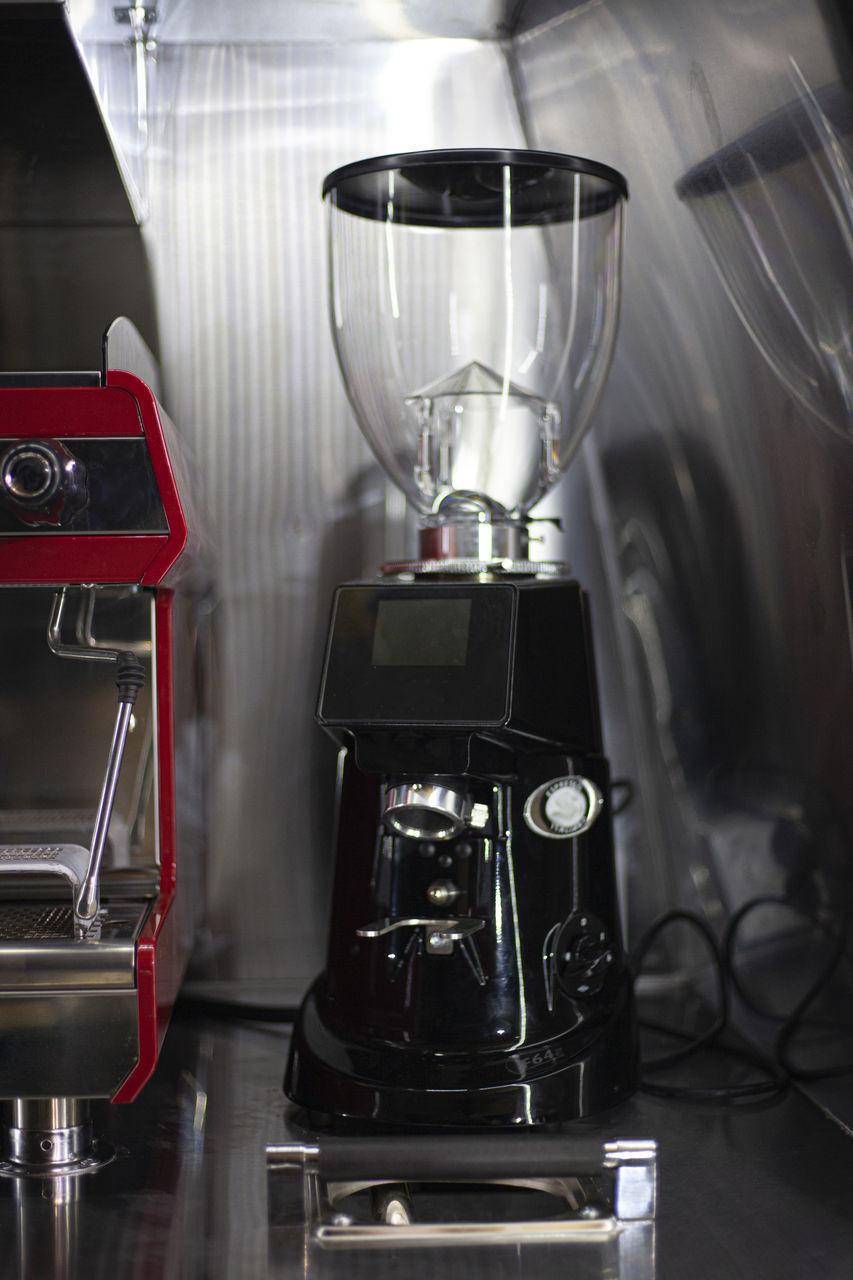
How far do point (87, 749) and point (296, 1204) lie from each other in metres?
0.36

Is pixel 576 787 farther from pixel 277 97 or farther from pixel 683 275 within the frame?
pixel 277 97

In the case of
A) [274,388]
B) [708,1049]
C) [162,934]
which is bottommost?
[708,1049]

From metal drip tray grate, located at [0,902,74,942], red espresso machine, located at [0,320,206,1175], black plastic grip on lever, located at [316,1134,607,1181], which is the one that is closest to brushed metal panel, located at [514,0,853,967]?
black plastic grip on lever, located at [316,1134,607,1181]

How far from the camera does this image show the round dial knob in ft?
2.46

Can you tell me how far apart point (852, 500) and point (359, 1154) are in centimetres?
51

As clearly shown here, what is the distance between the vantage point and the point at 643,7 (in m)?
0.91

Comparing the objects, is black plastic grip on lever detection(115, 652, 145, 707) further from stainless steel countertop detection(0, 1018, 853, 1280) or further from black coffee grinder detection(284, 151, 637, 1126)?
stainless steel countertop detection(0, 1018, 853, 1280)

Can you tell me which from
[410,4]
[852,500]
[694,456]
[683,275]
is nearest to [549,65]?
[410,4]

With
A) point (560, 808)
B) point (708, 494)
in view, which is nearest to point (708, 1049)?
point (560, 808)

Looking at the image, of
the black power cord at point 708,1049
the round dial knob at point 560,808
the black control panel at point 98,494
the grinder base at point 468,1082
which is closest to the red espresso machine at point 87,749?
the black control panel at point 98,494

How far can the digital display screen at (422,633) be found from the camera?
2.26 ft

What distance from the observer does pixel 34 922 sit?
72cm

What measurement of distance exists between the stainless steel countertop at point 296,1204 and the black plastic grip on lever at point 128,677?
292 mm

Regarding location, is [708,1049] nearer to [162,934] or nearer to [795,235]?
[162,934]
